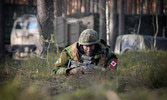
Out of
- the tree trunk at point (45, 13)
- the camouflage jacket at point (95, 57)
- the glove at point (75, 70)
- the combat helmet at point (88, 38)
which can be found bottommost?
the glove at point (75, 70)

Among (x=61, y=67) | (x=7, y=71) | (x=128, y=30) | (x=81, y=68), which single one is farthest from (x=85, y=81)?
(x=128, y=30)

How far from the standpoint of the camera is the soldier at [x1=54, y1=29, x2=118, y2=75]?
4.35 metres

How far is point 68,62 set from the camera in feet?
15.4

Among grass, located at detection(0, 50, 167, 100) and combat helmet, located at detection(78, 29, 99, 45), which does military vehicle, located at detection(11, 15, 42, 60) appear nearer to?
grass, located at detection(0, 50, 167, 100)

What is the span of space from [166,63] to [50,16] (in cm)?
450

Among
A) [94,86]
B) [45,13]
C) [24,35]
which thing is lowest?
[24,35]

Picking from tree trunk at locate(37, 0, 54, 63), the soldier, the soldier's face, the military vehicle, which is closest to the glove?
the soldier

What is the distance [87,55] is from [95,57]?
145 millimetres

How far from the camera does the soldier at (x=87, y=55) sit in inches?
171

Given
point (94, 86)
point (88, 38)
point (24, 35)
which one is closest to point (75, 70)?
point (88, 38)

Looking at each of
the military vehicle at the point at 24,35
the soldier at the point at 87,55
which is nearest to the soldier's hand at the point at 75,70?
the soldier at the point at 87,55

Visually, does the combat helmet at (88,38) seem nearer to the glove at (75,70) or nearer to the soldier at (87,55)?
the soldier at (87,55)

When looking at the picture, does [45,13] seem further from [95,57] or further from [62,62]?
[95,57]

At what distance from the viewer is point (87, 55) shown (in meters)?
4.46
